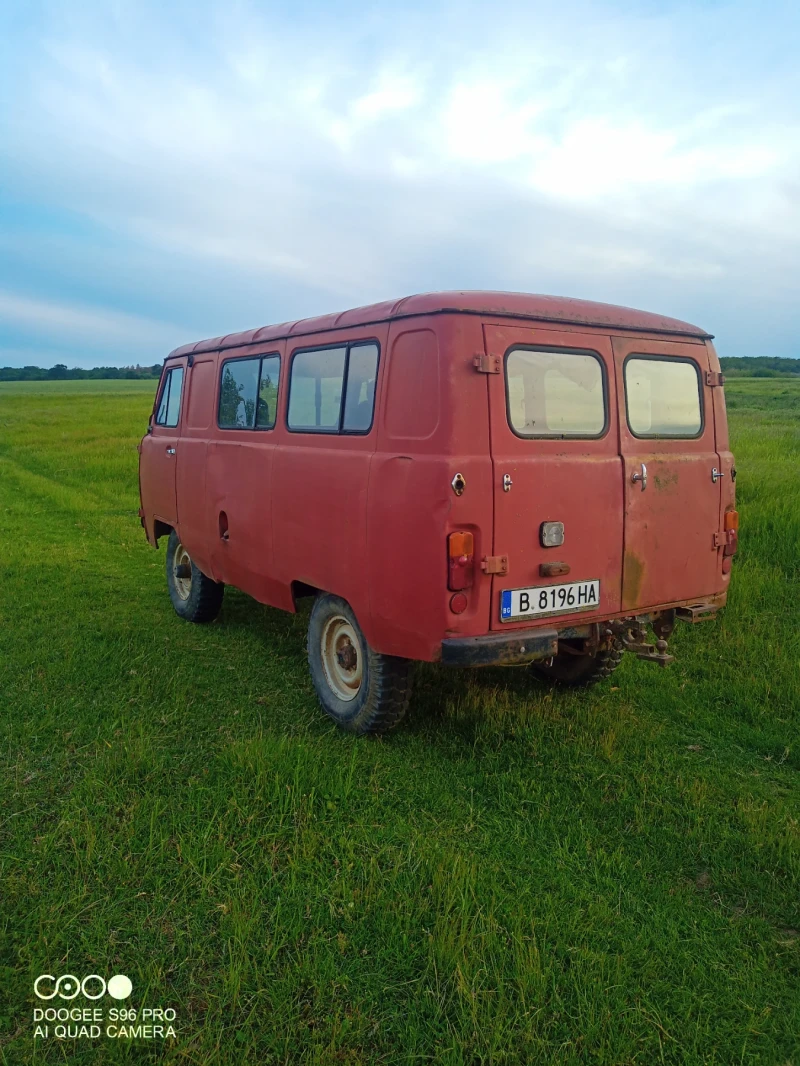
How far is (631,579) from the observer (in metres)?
4.47

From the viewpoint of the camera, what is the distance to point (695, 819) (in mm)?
3834

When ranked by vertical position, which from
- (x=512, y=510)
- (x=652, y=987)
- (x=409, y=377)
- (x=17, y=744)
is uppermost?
(x=409, y=377)

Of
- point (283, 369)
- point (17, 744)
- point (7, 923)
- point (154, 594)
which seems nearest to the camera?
point (7, 923)

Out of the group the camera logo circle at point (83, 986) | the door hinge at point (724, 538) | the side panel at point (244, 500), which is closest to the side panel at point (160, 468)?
the side panel at point (244, 500)

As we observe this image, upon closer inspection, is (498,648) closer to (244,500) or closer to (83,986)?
(83,986)

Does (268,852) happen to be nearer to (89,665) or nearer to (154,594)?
(89,665)

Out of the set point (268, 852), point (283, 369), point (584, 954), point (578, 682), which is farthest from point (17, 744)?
point (578, 682)

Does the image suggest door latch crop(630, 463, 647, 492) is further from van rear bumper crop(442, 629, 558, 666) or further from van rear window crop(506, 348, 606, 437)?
van rear bumper crop(442, 629, 558, 666)

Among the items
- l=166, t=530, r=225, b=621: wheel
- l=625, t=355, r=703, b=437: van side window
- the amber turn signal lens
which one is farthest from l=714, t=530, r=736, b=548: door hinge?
l=166, t=530, r=225, b=621: wheel

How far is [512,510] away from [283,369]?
2212 mm

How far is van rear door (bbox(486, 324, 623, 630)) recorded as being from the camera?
13.0ft

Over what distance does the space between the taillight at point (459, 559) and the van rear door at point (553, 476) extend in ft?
0.38

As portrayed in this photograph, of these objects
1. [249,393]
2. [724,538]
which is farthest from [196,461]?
[724,538]

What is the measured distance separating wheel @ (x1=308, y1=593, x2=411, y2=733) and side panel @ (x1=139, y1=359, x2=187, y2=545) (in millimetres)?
2728
